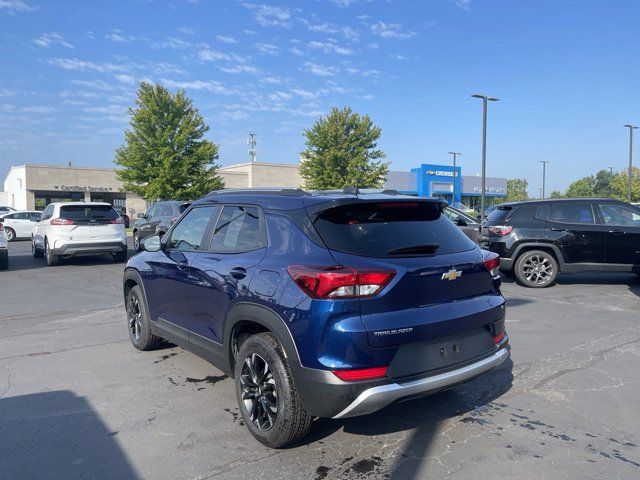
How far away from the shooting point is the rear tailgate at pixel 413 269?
A: 9.91ft

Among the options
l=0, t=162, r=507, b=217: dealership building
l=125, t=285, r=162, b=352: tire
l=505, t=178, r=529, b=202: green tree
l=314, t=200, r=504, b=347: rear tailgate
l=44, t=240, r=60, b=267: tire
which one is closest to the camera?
l=314, t=200, r=504, b=347: rear tailgate

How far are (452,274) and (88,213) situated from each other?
1190 cm

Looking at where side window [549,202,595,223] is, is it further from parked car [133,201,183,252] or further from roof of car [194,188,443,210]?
parked car [133,201,183,252]

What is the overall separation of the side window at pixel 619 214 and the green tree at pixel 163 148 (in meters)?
24.6

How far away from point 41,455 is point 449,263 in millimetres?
3001

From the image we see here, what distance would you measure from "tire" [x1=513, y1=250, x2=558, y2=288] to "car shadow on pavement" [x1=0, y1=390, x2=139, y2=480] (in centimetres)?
817

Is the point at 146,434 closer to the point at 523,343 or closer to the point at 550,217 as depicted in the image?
the point at 523,343

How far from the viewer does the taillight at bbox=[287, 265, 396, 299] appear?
116 inches

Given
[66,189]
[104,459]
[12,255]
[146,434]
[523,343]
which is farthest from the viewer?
[66,189]

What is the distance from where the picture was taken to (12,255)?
17.0m

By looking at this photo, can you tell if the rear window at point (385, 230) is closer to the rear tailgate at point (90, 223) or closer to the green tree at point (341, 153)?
the rear tailgate at point (90, 223)

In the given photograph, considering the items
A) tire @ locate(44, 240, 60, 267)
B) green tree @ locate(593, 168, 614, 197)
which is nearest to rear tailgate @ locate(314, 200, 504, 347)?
tire @ locate(44, 240, 60, 267)

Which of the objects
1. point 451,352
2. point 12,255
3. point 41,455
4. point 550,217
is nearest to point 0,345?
point 41,455

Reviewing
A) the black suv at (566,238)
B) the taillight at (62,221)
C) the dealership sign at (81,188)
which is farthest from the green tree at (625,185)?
the taillight at (62,221)
